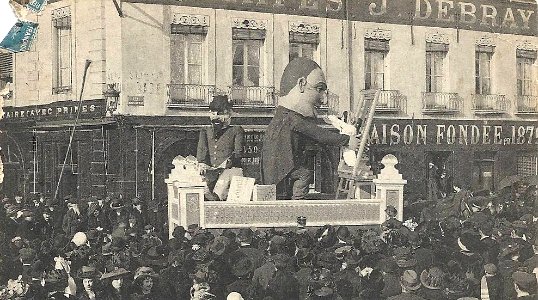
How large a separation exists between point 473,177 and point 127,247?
3.73 meters

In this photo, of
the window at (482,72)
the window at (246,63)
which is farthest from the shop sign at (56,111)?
the window at (482,72)

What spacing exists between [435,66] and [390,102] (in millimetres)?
644

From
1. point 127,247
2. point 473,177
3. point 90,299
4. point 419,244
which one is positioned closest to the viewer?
point 90,299

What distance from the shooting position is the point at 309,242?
21.0 ft

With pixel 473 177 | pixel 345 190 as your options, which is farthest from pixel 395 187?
pixel 473 177

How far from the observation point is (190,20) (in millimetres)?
6797

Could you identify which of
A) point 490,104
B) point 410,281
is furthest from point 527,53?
point 410,281

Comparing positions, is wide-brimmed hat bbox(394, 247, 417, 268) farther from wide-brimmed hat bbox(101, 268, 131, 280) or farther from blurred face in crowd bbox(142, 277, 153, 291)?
wide-brimmed hat bbox(101, 268, 131, 280)

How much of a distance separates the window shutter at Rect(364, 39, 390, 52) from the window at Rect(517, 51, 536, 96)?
146 centimetres

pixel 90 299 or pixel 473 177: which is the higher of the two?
pixel 473 177

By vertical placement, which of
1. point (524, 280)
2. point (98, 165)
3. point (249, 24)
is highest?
point (249, 24)

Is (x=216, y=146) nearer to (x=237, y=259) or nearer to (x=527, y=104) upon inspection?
(x=237, y=259)

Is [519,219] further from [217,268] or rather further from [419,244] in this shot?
[217,268]

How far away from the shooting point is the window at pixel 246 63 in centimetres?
695
